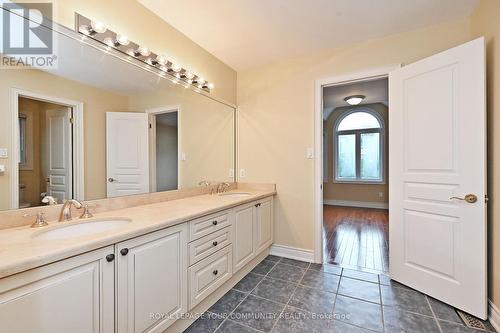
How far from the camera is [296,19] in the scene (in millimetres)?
2037

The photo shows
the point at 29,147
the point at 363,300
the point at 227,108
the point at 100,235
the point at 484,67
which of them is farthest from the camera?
the point at 227,108

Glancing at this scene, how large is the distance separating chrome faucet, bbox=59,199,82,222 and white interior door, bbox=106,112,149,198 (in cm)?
28

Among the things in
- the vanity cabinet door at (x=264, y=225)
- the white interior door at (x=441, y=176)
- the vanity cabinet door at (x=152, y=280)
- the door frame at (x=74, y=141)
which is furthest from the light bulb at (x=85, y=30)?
the white interior door at (x=441, y=176)

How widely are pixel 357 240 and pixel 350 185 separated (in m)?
2.96

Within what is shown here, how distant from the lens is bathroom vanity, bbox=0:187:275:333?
2.76 ft

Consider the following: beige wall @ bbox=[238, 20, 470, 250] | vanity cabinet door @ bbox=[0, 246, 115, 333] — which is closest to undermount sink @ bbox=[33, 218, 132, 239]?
vanity cabinet door @ bbox=[0, 246, 115, 333]

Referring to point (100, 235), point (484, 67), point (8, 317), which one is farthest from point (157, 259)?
point (484, 67)

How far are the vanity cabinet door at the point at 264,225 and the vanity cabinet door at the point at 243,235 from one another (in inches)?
4.5

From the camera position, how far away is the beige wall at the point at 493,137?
1.57m

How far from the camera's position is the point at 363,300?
1869 mm

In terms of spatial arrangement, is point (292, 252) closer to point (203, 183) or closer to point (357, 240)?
point (357, 240)

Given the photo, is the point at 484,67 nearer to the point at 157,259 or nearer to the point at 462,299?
the point at 462,299

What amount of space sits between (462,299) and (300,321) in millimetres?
1237

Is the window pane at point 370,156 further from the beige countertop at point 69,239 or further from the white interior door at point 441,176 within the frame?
the beige countertop at point 69,239
